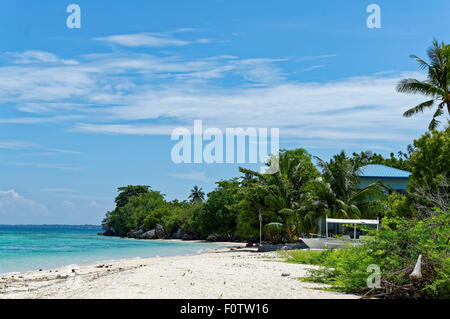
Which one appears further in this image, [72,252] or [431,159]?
[72,252]

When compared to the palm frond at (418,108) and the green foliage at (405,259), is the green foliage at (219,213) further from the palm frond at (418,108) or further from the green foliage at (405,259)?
the green foliage at (405,259)

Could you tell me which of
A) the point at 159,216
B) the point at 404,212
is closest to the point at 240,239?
the point at 159,216

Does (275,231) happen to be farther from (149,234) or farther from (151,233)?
(149,234)

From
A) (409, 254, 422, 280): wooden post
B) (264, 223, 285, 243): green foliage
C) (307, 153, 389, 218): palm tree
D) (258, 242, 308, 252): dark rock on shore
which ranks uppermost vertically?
(307, 153, 389, 218): palm tree

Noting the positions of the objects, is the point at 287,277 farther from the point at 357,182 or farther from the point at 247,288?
the point at 357,182

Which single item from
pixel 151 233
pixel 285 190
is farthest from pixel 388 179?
pixel 151 233

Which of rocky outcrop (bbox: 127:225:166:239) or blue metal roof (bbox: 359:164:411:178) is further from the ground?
blue metal roof (bbox: 359:164:411:178)

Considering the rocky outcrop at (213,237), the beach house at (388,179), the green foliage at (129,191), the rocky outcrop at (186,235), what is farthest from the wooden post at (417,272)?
the green foliage at (129,191)

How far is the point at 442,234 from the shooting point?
10.1 metres

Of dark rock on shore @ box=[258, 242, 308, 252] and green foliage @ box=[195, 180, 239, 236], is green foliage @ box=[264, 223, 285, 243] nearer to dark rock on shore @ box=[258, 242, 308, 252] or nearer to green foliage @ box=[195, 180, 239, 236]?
dark rock on shore @ box=[258, 242, 308, 252]
